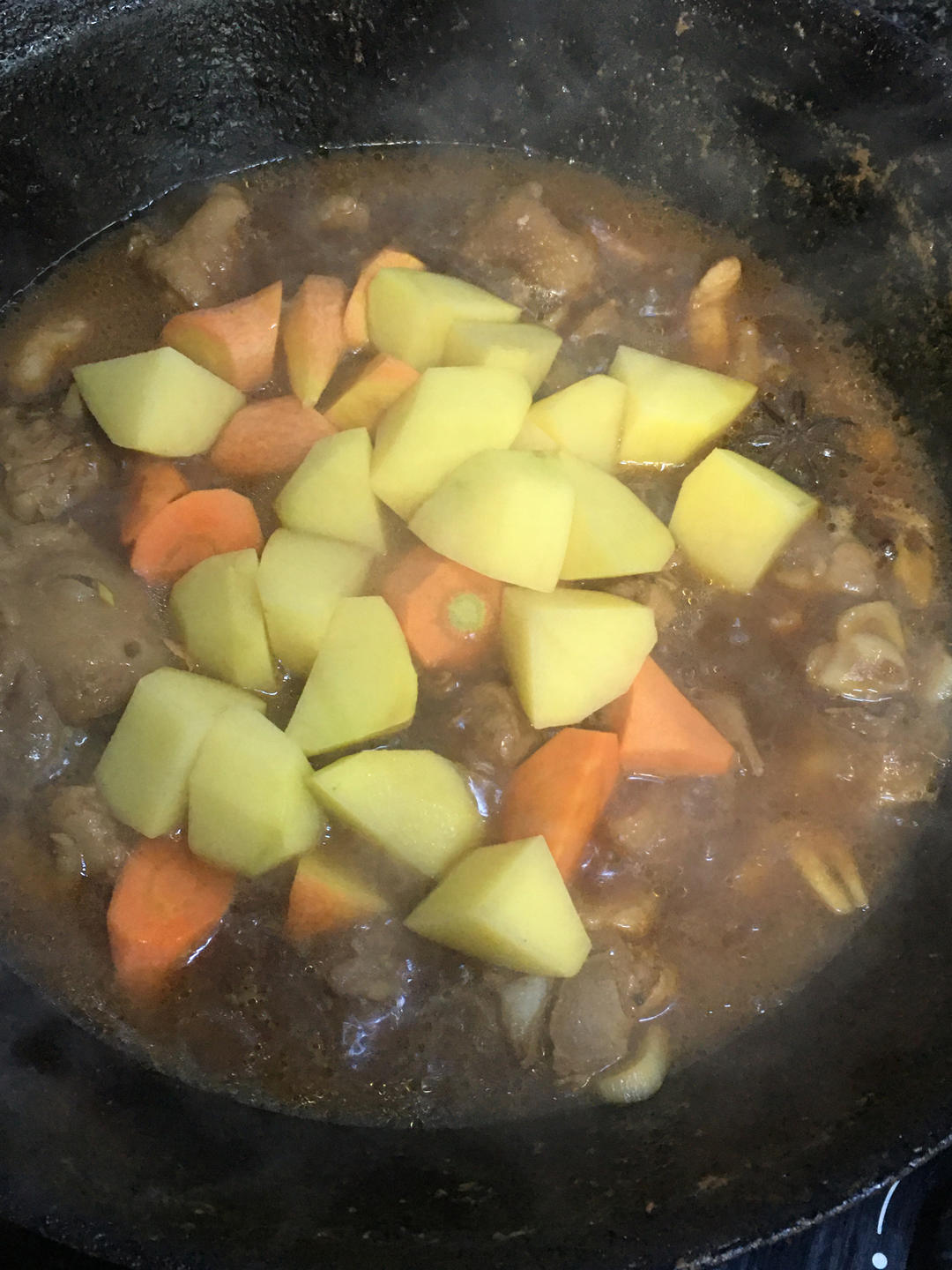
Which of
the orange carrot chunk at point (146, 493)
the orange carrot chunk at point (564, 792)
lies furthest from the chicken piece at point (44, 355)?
the orange carrot chunk at point (564, 792)

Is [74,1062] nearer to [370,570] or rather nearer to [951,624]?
[370,570]

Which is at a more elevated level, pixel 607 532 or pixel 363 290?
pixel 363 290

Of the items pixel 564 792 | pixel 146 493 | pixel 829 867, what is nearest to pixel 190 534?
pixel 146 493

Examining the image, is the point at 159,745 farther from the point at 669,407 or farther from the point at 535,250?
the point at 535,250

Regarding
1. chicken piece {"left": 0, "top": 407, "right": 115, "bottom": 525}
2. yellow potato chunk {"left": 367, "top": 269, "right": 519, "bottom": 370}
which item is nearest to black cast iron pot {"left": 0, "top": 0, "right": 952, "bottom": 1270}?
chicken piece {"left": 0, "top": 407, "right": 115, "bottom": 525}

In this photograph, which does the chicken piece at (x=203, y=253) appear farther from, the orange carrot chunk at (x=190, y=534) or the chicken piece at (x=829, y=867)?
the chicken piece at (x=829, y=867)

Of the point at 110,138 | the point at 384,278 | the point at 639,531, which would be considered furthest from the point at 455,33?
the point at 639,531

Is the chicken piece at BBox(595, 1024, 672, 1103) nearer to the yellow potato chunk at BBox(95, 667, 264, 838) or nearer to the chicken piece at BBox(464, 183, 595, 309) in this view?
the yellow potato chunk at BBox(95, 667, 264, 838)
